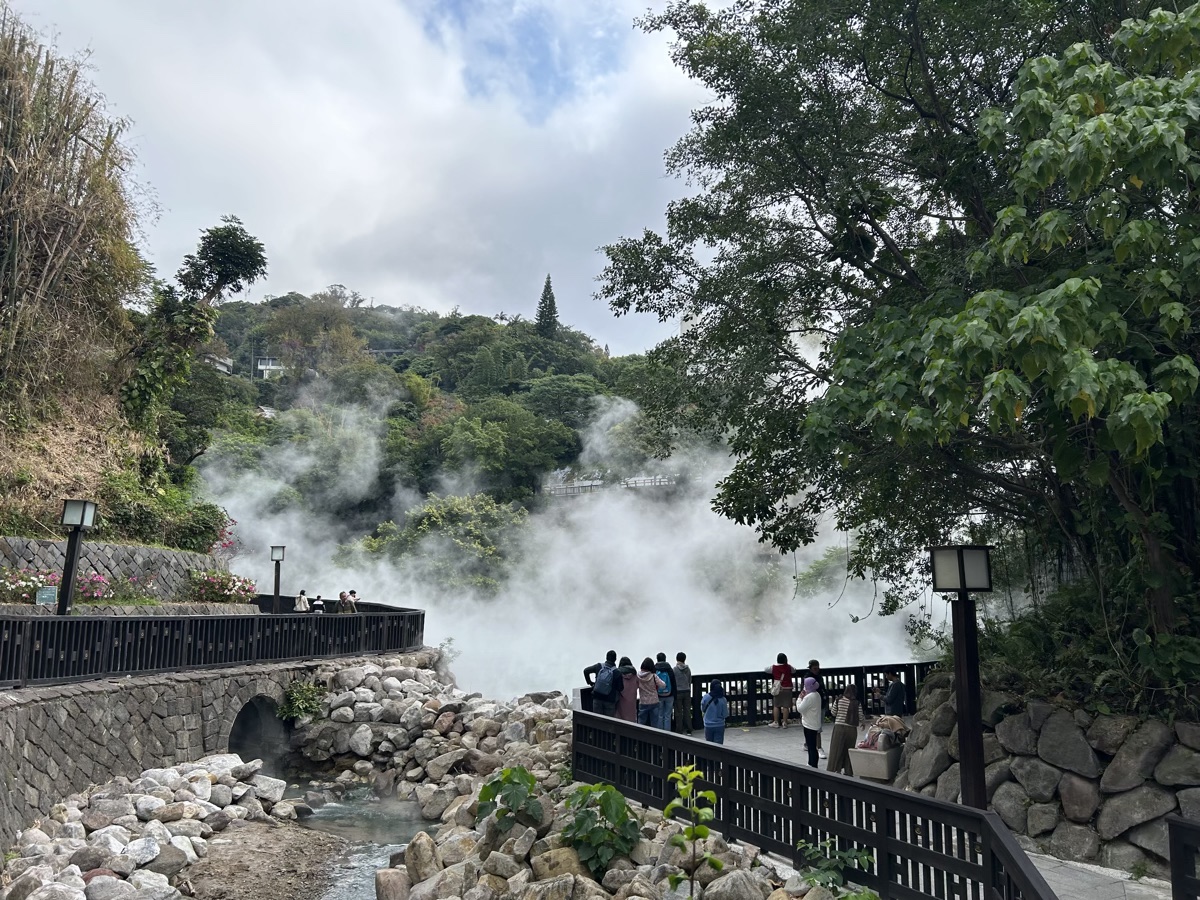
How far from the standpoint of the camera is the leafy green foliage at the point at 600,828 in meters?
7.82

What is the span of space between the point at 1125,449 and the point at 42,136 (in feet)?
64.2

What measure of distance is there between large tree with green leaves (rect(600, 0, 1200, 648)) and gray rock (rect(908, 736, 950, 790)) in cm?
216

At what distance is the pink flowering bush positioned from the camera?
19328 mm

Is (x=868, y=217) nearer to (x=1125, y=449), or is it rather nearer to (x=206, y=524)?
(x=1125, y=449)

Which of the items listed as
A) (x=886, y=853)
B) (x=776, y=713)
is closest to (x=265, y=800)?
(x=776, y=713)

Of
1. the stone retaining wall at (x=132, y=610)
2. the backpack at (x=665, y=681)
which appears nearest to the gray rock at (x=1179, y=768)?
the backpack at (x=665, y=681)

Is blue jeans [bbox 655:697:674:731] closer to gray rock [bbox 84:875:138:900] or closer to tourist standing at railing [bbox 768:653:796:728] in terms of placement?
tourist standing at railing [bbox 768:653:796:728]

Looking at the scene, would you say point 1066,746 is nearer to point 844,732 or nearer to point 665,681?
point 844,732

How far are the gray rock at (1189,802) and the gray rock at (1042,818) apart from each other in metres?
0.95

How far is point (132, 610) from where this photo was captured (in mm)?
16203

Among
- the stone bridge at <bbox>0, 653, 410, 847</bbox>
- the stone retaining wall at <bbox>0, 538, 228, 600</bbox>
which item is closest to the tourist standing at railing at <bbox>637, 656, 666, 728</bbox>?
the stone bridge at <bbox>0, 653, 410, 847</bbox>

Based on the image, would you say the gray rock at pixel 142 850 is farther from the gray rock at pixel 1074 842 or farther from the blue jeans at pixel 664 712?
the gray rock at pixel 1074 842

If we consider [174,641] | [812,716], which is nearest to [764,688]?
[812,716]

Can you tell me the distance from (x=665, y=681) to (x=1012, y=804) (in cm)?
468
